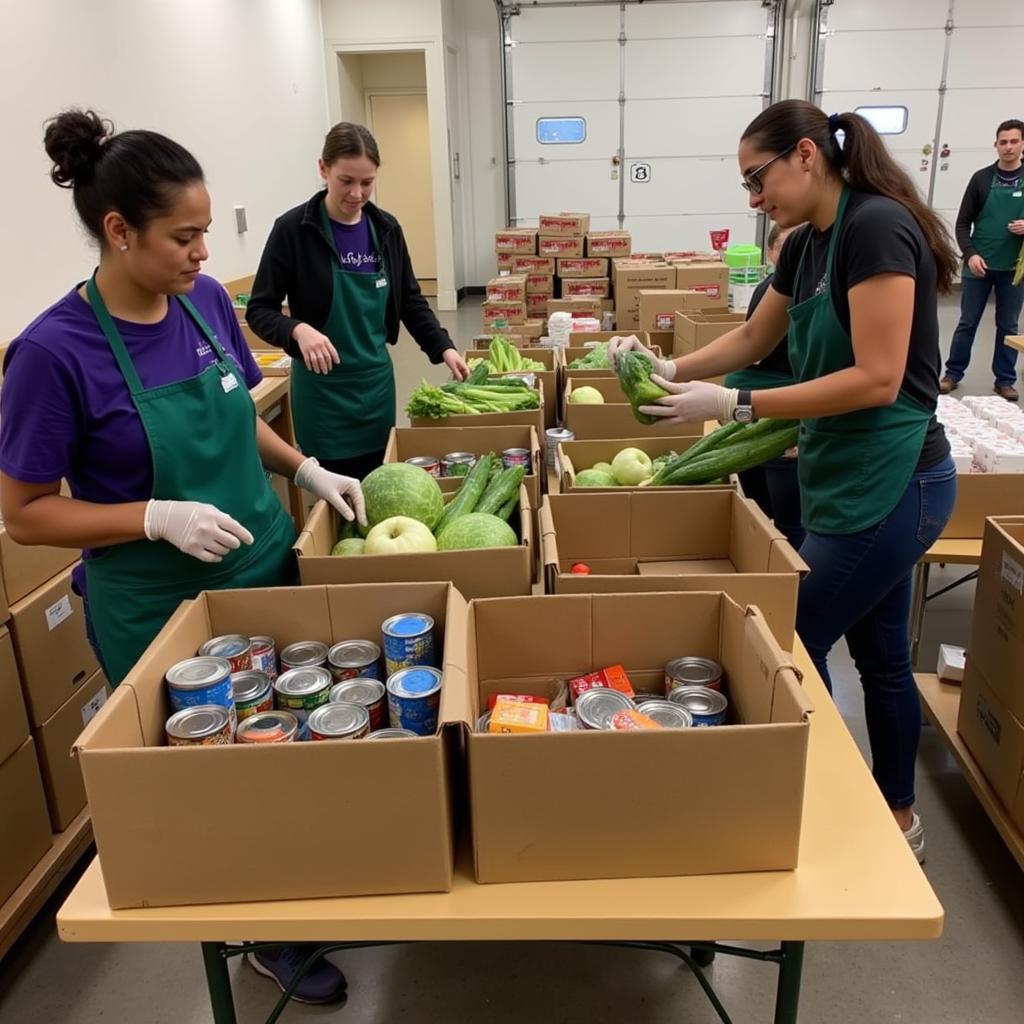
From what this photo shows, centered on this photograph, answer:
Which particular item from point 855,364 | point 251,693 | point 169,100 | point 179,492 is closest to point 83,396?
point 179,492

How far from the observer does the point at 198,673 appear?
1.25 metres

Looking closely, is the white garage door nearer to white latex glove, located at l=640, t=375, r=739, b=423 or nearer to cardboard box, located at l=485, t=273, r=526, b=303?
cardboard box, located at l=485, t=273, r=526, b=303

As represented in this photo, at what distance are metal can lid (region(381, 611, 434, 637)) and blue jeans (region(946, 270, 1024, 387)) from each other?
251 inches

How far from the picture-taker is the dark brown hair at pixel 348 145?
254 centimetres

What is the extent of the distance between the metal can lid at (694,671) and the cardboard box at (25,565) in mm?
1439

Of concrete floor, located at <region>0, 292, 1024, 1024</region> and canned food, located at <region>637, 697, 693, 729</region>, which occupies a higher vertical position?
canned food, located at <region>637, 697, 693, 729</region>

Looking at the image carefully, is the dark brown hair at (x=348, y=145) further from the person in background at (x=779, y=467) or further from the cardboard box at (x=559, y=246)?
the cardboard box at (x=559, y=246)

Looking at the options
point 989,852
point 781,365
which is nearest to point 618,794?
point 989,852

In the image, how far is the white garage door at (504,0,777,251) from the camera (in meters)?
9.73

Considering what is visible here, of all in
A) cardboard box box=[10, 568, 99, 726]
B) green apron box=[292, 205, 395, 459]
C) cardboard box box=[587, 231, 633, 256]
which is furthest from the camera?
cardboard box box=[587, 231, 633, 256]

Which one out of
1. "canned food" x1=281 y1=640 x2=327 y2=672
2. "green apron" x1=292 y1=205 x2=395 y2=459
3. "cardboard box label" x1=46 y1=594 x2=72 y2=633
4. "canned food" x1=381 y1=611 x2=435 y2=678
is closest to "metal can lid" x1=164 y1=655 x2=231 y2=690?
"canned food" x1=281 y1=640 x2=327 y2=672

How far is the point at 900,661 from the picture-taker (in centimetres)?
200

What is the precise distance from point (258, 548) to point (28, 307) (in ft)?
9.24

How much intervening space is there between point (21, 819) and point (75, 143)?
1.55 metres
